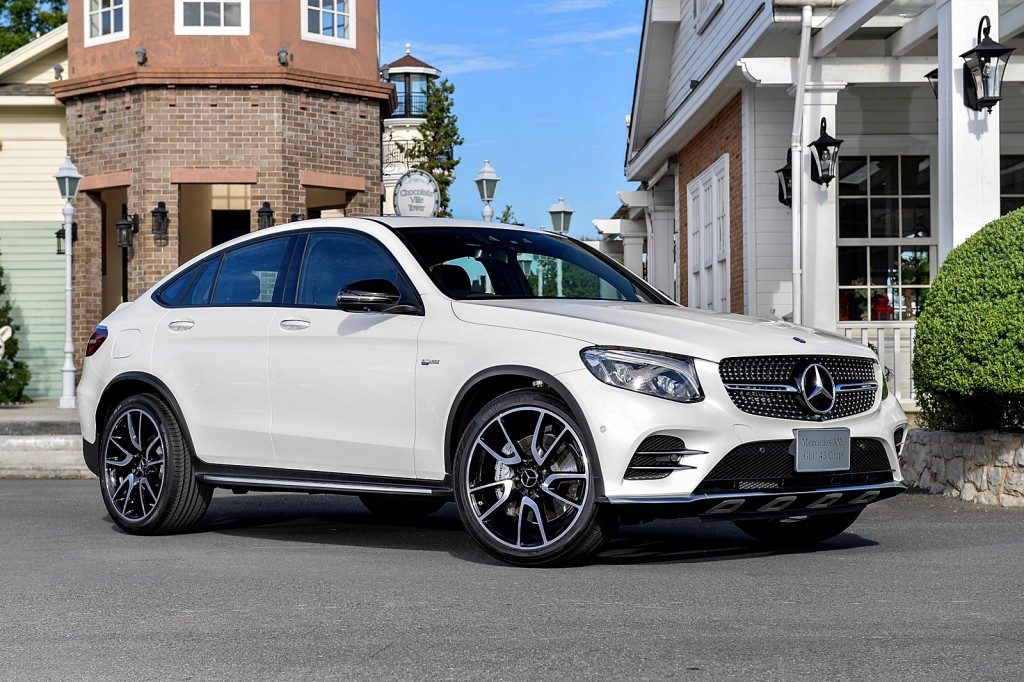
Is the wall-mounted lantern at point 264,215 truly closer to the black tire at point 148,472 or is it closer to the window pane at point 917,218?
the window pane at point 917,218

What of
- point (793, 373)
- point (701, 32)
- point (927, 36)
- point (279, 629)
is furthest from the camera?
point (701, 32)

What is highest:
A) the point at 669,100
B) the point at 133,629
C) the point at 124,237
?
the point at 669,100

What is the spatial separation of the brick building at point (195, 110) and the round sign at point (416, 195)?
234 inches

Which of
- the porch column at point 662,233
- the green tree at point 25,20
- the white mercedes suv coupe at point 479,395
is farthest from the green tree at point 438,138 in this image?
the white mercedes suv coupe at point 479,395

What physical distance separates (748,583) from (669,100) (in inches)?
712

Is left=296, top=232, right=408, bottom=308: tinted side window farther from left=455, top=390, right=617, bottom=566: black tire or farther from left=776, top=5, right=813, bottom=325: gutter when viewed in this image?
left=776, top=5, right=813, bottom=325: gutter

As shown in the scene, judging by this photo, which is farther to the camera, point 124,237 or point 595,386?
point 124,237

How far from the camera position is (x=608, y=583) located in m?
6.08

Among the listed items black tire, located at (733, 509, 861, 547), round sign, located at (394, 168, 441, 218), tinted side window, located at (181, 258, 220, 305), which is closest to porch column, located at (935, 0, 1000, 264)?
black tire, located at (733, 509, 861, 547)

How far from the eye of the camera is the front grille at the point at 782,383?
249 inches

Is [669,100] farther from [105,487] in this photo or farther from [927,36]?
[105,487]

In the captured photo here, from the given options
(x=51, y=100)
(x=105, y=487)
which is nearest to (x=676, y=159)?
(x=51, y=100)

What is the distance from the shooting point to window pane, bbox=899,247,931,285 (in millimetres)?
16891

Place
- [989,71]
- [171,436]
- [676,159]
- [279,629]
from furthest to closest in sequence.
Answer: [676,159] < [989,71] < [171,436] < [279,629]
